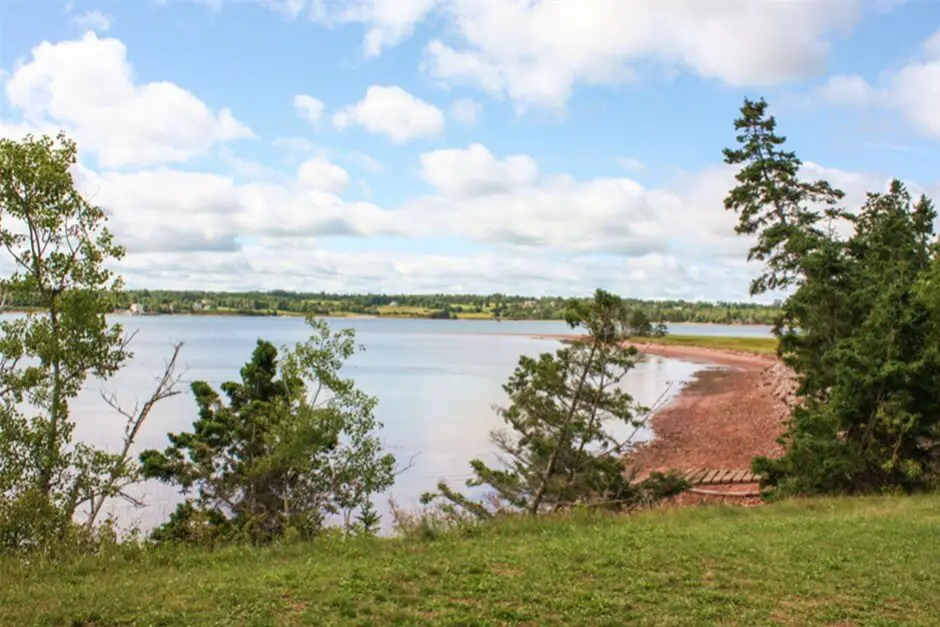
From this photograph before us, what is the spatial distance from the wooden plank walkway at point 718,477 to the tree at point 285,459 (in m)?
11.7

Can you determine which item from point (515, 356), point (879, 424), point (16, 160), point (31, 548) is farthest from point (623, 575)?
point (515, 356)

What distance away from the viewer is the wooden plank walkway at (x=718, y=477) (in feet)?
79.7

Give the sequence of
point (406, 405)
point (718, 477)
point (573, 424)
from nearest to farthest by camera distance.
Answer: point (573, 424) < point (718, 477) < point (406, 405)

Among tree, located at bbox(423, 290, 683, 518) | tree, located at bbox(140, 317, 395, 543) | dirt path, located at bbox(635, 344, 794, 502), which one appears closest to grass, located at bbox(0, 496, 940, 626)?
tree, located at bbox(140, 317, 395, 543)

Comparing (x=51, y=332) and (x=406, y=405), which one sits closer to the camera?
(x=51, y=332)

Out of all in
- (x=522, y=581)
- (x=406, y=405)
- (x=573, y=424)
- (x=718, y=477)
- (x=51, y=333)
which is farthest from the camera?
(x=406, y=405)

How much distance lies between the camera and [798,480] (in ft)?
58.2

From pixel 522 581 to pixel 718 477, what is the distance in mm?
17938

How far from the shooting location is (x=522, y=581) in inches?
341

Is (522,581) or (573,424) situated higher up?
(573,424)

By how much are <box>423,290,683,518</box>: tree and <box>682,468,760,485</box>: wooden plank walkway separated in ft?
15.7

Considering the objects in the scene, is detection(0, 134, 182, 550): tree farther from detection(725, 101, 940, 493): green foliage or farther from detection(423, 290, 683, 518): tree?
detection(725, 101, 940, 493): green foliage

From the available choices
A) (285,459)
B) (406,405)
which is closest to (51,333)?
(285,459)

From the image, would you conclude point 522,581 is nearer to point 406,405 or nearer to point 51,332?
point 51,332
